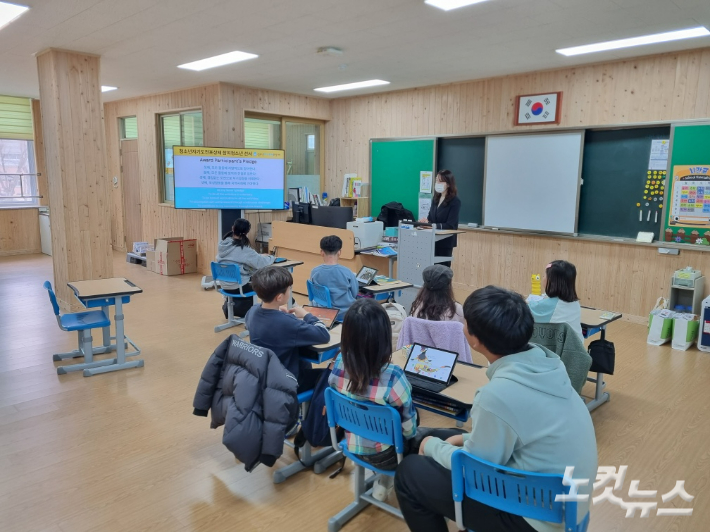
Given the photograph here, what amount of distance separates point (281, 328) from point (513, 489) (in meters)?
1.44

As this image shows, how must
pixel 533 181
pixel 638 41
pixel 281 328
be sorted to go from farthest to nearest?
pixel 533 181 → pixel 638 41 → pixel 281 328

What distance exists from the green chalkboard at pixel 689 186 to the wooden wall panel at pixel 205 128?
17.8 ft

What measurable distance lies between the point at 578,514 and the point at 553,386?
401mm

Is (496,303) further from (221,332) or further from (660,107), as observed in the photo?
(660,107)

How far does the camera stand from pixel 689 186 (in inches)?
209

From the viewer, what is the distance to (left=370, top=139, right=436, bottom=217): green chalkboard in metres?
7.64

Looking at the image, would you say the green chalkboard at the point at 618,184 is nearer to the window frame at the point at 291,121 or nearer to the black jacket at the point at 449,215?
the black jacket at the point at 449,215

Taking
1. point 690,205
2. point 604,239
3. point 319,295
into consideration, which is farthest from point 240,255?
point 690,205

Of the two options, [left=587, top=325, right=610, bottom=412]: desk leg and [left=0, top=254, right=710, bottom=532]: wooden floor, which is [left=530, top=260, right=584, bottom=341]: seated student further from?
[left=0, top=254, right=710, bottom=532]: wooden floor

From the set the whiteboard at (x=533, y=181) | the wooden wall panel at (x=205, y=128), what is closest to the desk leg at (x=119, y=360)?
the wooden wall panel at (x=205, y=128)

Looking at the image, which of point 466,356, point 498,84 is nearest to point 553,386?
point 466,356

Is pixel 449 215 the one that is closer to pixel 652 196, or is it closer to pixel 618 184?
pixel 618 184

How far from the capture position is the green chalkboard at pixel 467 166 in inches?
280

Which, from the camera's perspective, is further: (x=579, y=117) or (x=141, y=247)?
(x=141, y=247)
